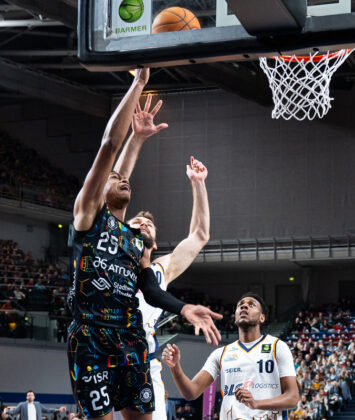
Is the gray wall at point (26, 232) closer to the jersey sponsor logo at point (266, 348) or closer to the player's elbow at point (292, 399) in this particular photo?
the jersey sponsor logo at point (266, 348)

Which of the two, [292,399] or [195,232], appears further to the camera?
[195,232]

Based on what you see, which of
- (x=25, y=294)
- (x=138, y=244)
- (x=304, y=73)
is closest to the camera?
(x=138, y=244)

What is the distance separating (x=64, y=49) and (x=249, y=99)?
7.23 m

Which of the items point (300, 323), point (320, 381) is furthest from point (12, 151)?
point (320, 381)

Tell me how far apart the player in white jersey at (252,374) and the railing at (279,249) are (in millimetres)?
24145

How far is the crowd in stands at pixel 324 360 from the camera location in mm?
19719

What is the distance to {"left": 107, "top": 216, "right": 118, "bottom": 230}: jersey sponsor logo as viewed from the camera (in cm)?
435

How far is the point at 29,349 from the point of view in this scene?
22781 millimetres

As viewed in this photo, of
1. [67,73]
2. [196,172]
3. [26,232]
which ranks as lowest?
[196,172]

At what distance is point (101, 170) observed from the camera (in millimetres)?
4152

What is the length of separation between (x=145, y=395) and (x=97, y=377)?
294 millimetres

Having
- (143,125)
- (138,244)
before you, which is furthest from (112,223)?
(143,125)

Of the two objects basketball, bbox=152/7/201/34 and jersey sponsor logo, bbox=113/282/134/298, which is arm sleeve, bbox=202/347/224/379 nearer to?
jersey sponsor logo, bbox=113/282/134/298

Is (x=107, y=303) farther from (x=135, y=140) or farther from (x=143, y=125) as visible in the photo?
(x=143, y=125)
